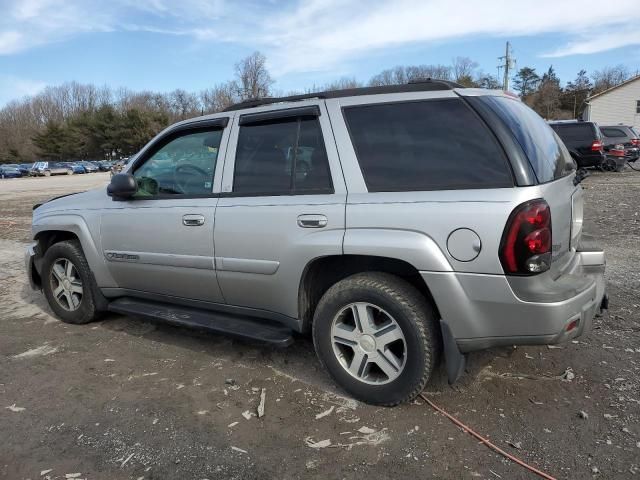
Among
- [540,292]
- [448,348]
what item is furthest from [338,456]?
[540,292]

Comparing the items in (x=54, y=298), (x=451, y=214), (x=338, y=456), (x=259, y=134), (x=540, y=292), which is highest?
(x=259, y=134)

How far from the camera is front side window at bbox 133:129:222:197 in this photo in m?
3.80

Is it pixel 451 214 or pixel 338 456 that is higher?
pixel 451 214

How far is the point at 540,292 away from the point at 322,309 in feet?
4.15

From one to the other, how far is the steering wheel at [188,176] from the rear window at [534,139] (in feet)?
6.89

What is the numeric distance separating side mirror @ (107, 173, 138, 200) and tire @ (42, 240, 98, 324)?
93 cm

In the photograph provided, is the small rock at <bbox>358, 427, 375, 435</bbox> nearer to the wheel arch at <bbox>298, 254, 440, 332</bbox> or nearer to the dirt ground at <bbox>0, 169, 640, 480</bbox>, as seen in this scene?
the dirt ground at <bbox>0, 169, 640, 480</bbox>

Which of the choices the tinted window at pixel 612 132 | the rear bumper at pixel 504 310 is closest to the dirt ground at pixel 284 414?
the rear bumper at pixel 504 310

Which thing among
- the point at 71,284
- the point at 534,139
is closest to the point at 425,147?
the point at 534,139

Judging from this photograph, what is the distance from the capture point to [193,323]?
3.73 m

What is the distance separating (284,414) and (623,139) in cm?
2184

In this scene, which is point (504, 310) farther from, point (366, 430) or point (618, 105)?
point (618, 105)

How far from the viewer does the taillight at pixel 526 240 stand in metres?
2.58

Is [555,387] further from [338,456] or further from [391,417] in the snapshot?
[338,456]
